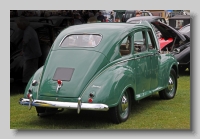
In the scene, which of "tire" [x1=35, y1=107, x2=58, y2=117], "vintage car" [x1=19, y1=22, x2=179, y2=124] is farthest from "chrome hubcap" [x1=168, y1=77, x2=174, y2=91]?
"tire" [x1=35, y1=107, x2=58, y2=117]

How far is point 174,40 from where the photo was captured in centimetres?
1150

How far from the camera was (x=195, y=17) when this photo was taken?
8727 mm

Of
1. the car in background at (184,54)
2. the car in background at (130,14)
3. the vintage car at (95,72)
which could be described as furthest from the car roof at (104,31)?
the car in background at (184,54)

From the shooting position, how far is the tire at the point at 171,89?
405 inches

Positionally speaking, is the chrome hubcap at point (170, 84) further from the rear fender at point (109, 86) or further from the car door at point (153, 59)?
the rear fender at point (109, 86)

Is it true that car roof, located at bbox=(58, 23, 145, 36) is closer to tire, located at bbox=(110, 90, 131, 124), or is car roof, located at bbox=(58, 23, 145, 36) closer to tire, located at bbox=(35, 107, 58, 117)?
tire, located at bbox=(110, 90, 131, 124)

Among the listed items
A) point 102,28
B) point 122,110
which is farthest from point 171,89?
point 102,28

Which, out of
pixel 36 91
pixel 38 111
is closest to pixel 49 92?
pixel 36 91

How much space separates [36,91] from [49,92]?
287 millimetres

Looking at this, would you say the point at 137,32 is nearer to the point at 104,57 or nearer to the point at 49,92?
the point at 104,57

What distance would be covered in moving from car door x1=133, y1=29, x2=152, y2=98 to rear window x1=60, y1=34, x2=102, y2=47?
85cm

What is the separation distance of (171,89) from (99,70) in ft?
9.11

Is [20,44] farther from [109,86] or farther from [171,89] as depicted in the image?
[171,89]

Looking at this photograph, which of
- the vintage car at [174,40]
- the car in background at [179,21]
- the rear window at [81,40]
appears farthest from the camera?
the vintage car at [174,40]
